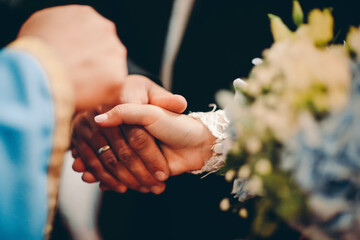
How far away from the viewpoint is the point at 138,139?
0.85 m

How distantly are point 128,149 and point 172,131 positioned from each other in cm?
17

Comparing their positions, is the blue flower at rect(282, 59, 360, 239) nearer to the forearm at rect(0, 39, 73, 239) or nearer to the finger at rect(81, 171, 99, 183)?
the forearm at rect(0, 39, 73, 239)

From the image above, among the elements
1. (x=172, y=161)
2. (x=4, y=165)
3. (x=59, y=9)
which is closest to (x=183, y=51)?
(x=172, y=161)

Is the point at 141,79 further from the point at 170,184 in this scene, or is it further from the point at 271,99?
the point at 271,99

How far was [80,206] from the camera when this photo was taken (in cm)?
117

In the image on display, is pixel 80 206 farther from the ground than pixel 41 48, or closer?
closer

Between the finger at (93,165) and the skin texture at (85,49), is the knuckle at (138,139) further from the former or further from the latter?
the skin texture at (85,49)

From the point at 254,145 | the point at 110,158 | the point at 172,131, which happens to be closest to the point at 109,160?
the point at 110,158

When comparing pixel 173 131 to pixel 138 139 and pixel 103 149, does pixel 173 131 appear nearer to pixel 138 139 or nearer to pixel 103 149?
pixel 138 139

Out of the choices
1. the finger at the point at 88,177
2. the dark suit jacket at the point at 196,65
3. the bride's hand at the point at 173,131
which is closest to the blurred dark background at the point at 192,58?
the dark suit jacket at the point at 196,65

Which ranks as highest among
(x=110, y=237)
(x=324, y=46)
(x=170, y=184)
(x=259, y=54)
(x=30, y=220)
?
(x=324, y=46)

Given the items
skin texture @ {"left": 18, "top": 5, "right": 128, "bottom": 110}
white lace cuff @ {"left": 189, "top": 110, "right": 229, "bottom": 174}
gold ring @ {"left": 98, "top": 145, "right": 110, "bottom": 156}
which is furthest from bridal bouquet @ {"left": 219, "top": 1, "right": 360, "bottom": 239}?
gold ring @ {"left": 98, "top": 145, "right": 110, "bottom": 156}

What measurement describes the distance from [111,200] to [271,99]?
1.02m

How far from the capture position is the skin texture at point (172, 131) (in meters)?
0.80
